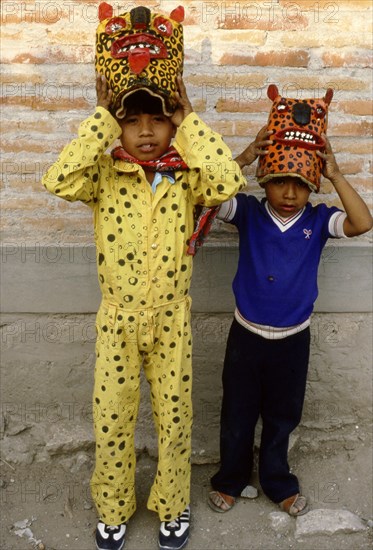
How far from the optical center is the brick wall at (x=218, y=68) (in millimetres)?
3273

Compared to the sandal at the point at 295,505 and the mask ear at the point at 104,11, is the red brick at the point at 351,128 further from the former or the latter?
the sandal at the point at 295,505

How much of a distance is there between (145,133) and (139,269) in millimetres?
550

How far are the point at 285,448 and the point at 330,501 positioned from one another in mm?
400

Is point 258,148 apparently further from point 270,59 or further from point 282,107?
point 270,59

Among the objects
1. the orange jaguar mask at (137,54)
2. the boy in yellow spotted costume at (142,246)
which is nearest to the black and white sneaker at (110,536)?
the boy in yellow spotted costume at (142,246)

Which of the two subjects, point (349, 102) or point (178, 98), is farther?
point (349, 102)

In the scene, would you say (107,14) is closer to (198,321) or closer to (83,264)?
(83,264)

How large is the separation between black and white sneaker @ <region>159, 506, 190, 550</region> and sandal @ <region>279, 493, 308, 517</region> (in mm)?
525

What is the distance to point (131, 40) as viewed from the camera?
261 cm

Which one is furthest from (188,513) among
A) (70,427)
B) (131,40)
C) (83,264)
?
(131,40)

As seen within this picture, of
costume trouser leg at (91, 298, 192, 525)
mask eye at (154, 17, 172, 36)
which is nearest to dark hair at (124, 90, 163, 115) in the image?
mask eye at (154, 17, 172, 36)

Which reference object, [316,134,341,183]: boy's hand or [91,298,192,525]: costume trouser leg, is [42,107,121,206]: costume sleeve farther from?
[316,134,341,183]: boy's hand

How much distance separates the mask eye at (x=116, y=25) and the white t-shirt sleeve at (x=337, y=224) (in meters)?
1.21

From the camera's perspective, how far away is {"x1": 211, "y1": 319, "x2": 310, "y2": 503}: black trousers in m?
3.11
